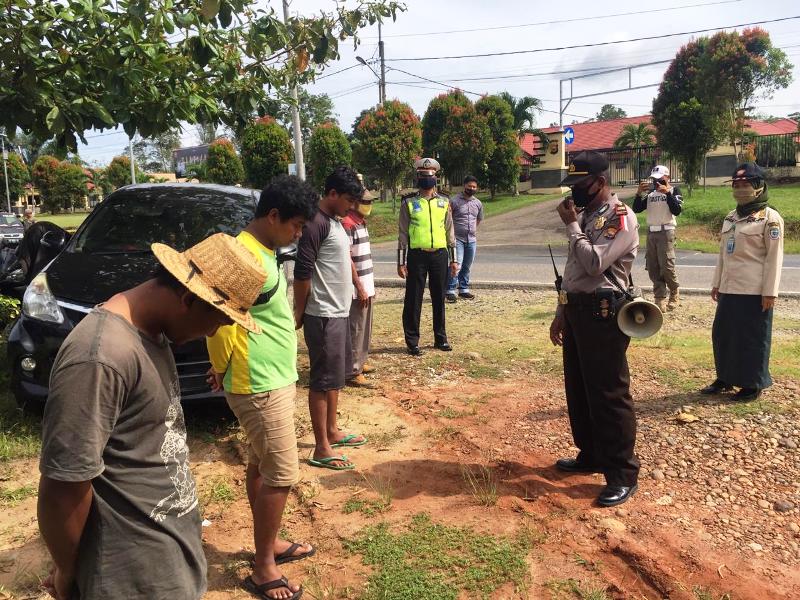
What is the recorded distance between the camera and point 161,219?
17.3ft

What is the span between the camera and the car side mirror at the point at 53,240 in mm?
6520

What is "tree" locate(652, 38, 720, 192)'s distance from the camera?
21.5m

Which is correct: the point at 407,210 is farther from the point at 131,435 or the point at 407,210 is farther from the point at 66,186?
the point at 66,186

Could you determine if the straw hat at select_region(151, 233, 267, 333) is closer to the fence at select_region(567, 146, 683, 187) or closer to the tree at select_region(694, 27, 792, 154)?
the tree at select_region(694, 27, 792, 154)

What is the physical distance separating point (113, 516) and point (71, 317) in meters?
3.05

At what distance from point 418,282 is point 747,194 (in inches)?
121

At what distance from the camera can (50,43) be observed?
4184 millimetres

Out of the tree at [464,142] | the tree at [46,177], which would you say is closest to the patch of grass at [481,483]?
the tree at [464,142]

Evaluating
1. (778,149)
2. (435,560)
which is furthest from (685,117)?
(435,560)

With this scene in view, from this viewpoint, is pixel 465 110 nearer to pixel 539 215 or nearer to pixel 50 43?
pixel 539 215

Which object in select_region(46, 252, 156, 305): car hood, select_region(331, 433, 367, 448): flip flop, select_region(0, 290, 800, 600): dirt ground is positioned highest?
select_region(46, 252, 156, 305): car hood

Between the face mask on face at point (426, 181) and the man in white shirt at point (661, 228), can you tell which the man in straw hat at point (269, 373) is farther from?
the man in white shirt at point (661, 228)

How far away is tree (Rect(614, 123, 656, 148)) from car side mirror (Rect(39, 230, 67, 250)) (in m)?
31.5

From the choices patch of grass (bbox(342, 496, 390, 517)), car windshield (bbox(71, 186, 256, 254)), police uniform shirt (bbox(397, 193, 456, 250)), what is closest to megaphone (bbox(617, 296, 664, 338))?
patch of grass (bbox(342, 496, 390, 517))
